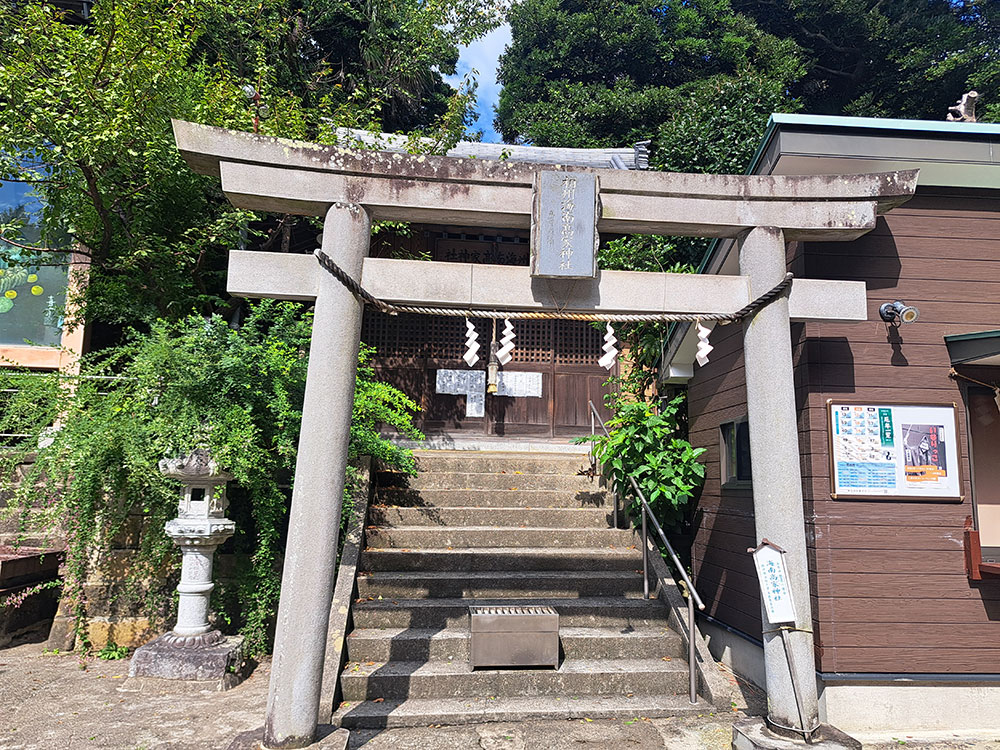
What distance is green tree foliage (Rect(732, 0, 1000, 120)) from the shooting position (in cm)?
1953

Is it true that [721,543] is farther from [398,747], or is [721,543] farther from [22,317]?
[22,317]

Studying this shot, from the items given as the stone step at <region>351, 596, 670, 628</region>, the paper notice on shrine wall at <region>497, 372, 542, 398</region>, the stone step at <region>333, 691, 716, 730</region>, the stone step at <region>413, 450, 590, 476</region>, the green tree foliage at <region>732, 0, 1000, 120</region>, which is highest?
the green tree foliage at <region>732, 0, 1000, 120</region>

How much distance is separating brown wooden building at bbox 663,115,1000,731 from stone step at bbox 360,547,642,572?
152cm

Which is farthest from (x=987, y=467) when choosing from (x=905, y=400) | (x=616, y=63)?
(x=616, y=63)

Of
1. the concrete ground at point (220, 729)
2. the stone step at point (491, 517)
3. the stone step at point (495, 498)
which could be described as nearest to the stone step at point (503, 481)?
the stone step at point (495, 498)

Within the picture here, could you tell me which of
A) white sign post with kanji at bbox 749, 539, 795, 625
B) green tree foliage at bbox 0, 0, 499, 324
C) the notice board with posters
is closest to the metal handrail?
white sign post with kanji at bbox 749, 539, 795, 625

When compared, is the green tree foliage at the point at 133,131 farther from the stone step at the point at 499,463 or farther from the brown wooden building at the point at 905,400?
the brown wooden building at the point at 905,400

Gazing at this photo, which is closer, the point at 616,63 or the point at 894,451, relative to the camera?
the point at 894,451

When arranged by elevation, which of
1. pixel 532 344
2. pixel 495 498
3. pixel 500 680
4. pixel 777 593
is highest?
pixel 532 344

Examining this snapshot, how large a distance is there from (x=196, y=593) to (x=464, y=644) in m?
2.69

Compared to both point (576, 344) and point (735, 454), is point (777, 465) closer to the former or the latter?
point (735, 454)

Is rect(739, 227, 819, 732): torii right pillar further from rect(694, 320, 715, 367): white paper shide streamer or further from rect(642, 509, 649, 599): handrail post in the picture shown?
rect(642, 509, 649, 599): handrail post

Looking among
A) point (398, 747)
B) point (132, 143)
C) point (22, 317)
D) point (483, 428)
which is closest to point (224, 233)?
point (132, 143)

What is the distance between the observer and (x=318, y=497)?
13.9ft
